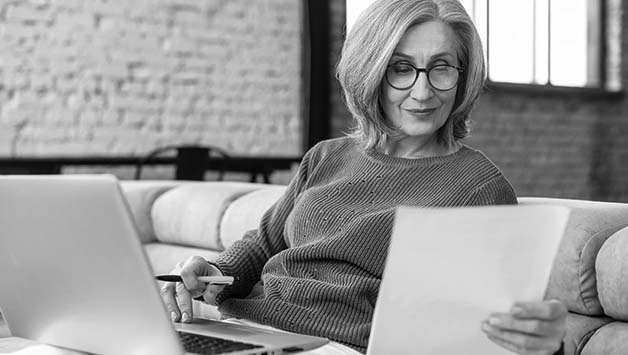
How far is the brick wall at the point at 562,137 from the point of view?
22.1 feet

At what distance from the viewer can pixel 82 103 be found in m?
4.77

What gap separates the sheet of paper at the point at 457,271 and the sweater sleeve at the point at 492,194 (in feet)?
1.55

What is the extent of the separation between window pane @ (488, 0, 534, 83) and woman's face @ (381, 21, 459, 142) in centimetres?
517

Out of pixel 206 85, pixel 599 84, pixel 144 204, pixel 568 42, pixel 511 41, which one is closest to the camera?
pixel 144 204

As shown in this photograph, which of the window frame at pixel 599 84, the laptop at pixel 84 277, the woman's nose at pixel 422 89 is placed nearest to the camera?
the laptop at pixel 84 277

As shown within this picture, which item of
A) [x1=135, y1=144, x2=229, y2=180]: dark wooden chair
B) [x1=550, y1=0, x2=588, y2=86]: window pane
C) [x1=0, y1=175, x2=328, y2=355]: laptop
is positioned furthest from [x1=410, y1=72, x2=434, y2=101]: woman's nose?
[x1=550, y1=0, x2=588, y2=86]: window pane

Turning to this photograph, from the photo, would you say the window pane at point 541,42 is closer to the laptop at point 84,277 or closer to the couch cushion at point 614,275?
the couch cushion at point 614,275

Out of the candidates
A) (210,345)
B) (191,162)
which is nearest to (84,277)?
(210,345)

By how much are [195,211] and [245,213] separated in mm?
331

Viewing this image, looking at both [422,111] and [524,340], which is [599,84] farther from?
[524,340]

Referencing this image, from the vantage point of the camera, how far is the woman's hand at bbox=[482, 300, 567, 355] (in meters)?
1.04

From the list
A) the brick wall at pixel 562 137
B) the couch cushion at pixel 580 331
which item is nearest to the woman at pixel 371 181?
the couch cushion at pixel 580 331

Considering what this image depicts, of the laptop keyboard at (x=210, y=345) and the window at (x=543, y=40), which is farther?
the window at (x=543, y=40)

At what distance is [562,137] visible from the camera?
7188 mm
